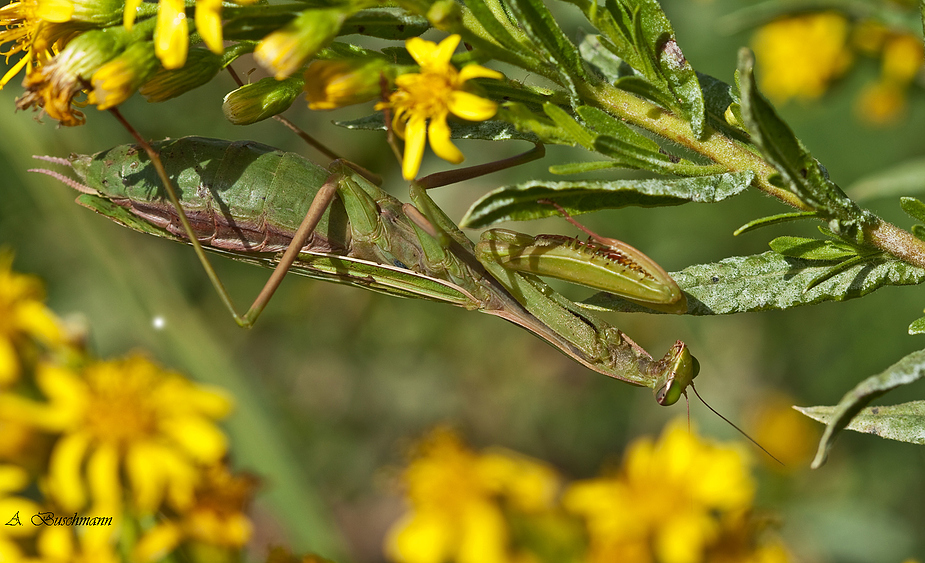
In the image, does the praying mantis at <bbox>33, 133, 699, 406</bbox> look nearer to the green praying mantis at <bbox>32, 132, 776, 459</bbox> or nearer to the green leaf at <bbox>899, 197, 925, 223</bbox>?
the green praying mantis at <bbox>32, 132, 776, 459</bbox>

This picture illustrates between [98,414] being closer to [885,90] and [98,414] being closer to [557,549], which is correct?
[557,549]

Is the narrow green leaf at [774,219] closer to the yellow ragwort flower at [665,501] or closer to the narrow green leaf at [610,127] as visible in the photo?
the narrow green leaf at [610,127]

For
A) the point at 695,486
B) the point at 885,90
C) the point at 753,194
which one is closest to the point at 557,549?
the point at 695,486

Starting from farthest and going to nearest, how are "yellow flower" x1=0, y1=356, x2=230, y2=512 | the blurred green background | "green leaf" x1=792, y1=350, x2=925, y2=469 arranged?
the blurred green background, "yellow flower" x1=0, y1=356, x2=230, y2=512, "green leaf" x1=792, y1=350, x2=925, y2=469

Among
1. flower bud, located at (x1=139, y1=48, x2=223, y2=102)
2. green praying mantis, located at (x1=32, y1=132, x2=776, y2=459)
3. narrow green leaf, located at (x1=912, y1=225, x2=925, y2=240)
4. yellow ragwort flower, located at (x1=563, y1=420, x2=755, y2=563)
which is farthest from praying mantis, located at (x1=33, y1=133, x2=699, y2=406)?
narrow green leaf, located at (x1=912, y1=225, x2=925, y2=240)

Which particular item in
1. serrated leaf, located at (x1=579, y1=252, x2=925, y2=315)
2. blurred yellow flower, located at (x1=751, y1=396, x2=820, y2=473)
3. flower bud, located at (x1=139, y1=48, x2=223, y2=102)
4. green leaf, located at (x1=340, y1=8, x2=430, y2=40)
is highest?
green leaf, located at (x1=340, y1=8, x2=430, y2=40)
